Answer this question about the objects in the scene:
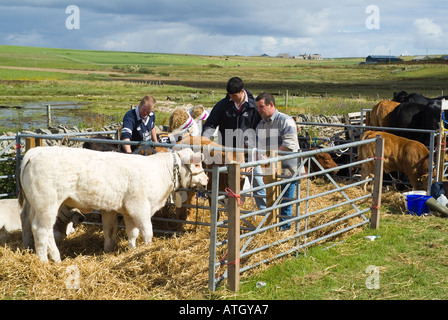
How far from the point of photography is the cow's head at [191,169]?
7.00 meters

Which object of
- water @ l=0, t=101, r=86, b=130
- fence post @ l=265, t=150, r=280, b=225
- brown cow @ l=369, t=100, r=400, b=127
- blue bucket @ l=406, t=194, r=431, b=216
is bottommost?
blue bucket @ l=406, t=194, r=431, b=216

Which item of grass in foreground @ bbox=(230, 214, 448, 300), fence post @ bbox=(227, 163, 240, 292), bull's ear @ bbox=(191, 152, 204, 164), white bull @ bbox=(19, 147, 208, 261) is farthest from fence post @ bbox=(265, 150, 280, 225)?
fence post @ bbox=(227, 163, 240, 292)

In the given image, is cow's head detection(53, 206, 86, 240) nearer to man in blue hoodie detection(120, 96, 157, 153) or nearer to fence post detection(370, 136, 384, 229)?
man in blue hoodie detection(120, 96, 157, 153)

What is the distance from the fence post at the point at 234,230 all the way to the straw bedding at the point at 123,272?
0.60 ft

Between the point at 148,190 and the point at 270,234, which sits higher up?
the point at 148,190

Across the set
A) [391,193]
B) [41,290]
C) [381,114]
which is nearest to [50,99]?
[381,114]

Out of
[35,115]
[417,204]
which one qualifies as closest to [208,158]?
[417,204]

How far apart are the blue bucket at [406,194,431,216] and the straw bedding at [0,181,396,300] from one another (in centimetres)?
359

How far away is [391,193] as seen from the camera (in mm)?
10742

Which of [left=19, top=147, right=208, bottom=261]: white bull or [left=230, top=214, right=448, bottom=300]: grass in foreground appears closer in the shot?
[left=230, top=214, right=448, bottom=300]: grass in foreground

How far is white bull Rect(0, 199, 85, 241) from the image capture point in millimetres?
7303

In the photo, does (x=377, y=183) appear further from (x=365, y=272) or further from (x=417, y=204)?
(x=365, y=272)
